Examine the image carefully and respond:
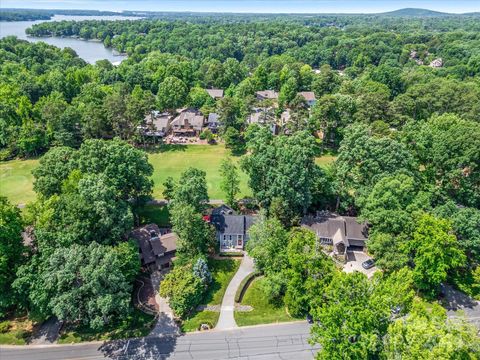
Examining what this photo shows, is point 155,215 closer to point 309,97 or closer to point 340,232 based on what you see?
point 340,232

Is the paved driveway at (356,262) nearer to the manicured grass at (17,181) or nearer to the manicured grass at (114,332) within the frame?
the manicured grass at (114,332)

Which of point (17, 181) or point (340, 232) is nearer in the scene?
point (340, 232)

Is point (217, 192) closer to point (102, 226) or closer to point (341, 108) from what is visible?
point (102, 226)

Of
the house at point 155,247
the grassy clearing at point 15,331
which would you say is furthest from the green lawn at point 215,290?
the grassy clearing at point 15,331

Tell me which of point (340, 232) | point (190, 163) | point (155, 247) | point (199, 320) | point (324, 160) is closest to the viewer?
point (199, 320)

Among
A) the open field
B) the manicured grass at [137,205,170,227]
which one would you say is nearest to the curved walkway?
the manicured grass at [137,205,170,227]

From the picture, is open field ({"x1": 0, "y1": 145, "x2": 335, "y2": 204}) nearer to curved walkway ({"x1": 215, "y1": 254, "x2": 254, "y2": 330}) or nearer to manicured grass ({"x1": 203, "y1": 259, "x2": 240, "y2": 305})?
manicured grass ({"x1": 203, "y1": 259, "x2": 240, "y2": 305})

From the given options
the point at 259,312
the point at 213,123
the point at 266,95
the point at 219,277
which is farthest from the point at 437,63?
the point at 259,312
